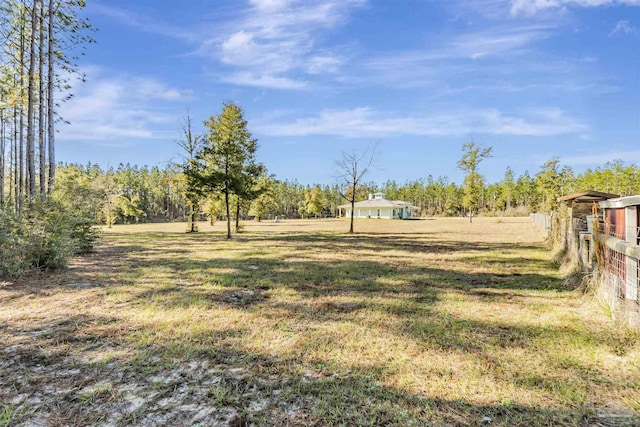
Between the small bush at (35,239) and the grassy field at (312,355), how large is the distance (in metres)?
0.71

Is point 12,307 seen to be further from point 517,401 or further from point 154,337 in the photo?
point 517,401

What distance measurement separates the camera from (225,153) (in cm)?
1752

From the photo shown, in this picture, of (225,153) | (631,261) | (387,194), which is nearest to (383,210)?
(387,194)

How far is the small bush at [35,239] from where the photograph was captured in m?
6.83

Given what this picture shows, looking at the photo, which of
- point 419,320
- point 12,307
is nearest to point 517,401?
point 419,320

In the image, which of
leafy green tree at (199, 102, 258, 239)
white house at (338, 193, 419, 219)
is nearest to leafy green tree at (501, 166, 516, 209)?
white house at (338, 193, 419, 219)

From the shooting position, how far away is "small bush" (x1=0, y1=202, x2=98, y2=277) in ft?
22.4

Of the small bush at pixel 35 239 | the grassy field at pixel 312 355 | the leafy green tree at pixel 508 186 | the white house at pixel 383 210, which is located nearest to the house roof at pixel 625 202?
the grassy field at pixel 312 355

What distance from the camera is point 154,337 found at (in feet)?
12.5

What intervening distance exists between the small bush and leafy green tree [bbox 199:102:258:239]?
30.4 feet

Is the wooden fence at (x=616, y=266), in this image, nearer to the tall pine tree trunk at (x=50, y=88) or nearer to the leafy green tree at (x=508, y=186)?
the tall pine tree trunk at (x=50, y=88)

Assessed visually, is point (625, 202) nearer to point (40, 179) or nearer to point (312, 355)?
point (312, 355)

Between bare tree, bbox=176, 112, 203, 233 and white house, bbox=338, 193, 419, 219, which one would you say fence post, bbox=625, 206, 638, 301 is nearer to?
bare tree, bbox=176, 112, 203, 233

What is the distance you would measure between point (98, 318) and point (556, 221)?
41.9 feet
